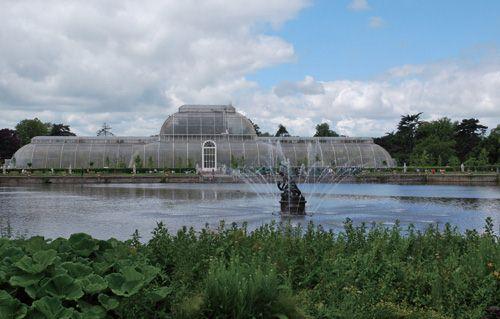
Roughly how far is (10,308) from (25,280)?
20.5 inches

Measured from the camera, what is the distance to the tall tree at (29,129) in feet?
443

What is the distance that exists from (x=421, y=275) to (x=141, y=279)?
415cm

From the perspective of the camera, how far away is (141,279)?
20.1 ft

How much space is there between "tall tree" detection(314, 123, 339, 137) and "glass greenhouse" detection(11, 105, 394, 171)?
35.7 meters

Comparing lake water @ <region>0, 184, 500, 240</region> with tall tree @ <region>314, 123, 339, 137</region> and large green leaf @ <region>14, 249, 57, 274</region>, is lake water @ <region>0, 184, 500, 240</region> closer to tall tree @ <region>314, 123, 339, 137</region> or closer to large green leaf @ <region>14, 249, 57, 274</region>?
large green leaf @ <region>14, 249, 57, 274</region>

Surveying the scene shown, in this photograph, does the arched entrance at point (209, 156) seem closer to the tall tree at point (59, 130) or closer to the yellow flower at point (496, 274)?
the tall tree at point (59, 130)

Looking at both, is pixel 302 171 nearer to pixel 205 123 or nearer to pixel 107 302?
pixel 205 123

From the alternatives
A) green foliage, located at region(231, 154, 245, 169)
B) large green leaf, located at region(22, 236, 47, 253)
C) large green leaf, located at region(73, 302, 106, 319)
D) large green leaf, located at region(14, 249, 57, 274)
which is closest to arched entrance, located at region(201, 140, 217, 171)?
green foliage, located at region(231, 154, 245, 169)

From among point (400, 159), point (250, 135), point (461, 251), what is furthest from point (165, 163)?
point (461, 251)

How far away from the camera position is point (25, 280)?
19.4ft

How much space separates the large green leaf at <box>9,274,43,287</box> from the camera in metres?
5.77

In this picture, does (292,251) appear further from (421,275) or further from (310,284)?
(421,275)

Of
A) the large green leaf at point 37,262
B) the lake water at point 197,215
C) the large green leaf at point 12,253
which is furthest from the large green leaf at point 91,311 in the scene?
the lake water at point 197,215

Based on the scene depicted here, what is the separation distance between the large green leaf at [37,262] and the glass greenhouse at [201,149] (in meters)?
76.4
